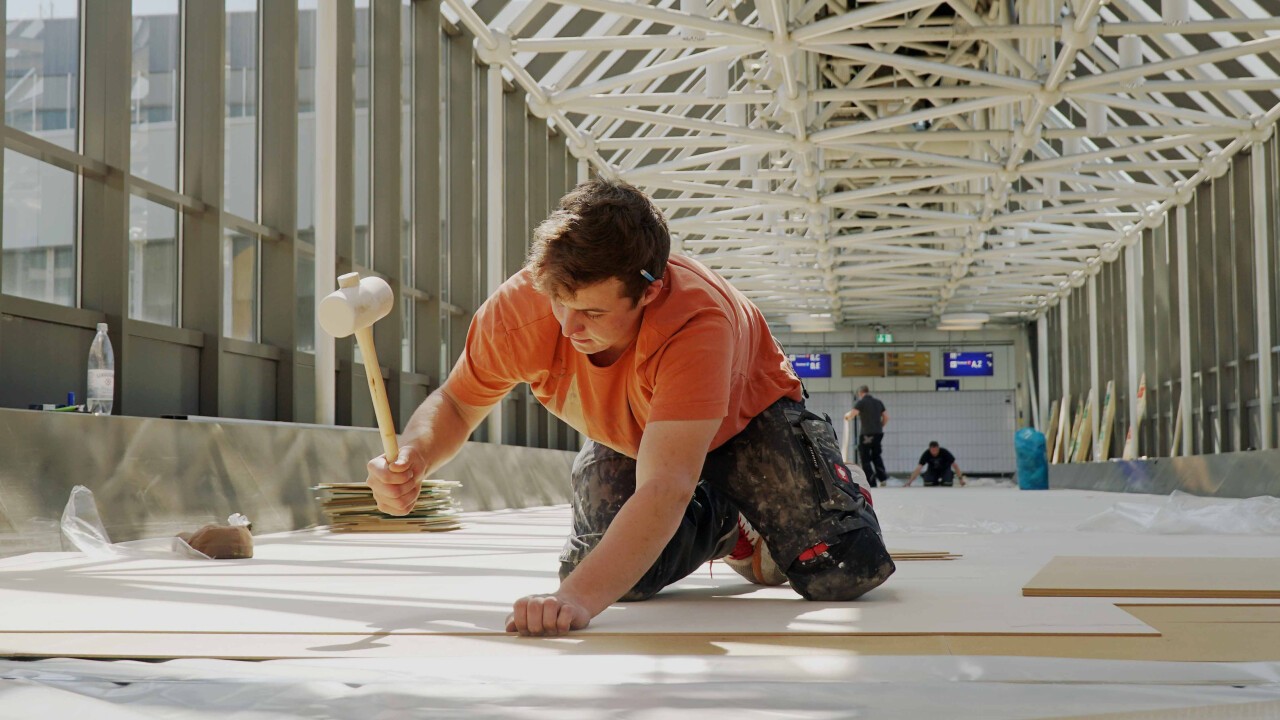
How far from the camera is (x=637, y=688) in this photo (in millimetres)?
1946

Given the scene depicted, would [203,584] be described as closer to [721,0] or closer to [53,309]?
[53,309]

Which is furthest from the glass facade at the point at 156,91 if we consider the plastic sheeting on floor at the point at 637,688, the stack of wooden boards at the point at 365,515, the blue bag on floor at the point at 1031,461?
the blue bag on floor at the point at 1031,461

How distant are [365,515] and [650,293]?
554 centimetres

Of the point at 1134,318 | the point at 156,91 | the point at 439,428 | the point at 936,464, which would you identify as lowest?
the point at 936,464

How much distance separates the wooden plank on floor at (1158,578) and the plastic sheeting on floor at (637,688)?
3.98 ft

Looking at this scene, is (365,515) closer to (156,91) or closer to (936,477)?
(156,91)

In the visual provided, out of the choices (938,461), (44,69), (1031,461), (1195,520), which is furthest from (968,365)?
(44,69)

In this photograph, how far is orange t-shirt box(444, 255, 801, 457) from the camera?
268 cm

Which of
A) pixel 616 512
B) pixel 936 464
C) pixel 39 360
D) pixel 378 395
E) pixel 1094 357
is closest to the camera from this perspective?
pixel 378 395

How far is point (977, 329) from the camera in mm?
37781

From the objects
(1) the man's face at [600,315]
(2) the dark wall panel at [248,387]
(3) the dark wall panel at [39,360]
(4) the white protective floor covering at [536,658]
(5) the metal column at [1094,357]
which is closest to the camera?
(4) the white protective floor covering at [536,658]

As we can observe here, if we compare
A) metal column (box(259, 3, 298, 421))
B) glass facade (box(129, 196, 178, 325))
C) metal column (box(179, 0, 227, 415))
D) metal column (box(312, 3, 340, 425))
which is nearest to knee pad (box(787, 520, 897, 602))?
glass facade (box(129, 196, 178, 325))

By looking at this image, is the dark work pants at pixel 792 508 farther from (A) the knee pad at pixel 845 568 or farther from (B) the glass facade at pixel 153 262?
(B) the glass facade at pixel 153 262

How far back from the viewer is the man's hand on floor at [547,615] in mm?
2514
